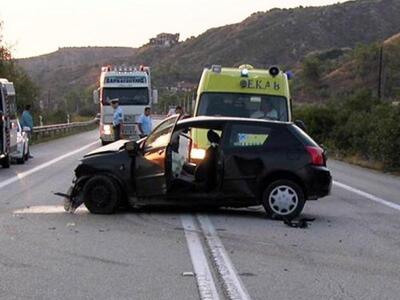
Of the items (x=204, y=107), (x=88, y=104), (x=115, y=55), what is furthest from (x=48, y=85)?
(x=204, y=107)

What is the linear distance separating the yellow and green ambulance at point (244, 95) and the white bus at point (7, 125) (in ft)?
20.0

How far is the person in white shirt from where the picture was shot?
1498cm

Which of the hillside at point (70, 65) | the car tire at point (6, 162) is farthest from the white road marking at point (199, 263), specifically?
the hillside at point (70, 65)

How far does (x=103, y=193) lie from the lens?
10.8 metres

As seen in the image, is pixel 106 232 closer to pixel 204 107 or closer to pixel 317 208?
pixel 317 208

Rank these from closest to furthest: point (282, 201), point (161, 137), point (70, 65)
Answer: point (282, 201), point (161, 137), point (70, 65)

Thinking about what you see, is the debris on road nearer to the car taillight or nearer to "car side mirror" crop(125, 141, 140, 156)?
the car taillight

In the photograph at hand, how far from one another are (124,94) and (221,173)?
20122 millimetres

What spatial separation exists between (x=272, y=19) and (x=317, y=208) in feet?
459

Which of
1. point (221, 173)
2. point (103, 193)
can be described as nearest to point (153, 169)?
point (103, 193)

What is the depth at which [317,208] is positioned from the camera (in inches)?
476

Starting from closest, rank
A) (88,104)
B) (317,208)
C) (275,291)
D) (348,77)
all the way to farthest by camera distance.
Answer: (275,291) < (317,208) < (348,77) < (88,104)

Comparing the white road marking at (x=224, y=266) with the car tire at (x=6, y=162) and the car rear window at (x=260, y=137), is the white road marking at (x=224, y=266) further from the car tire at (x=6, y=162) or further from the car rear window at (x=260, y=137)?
the car tire at (x=6, y=162)

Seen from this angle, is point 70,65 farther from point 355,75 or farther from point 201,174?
point 201,174
